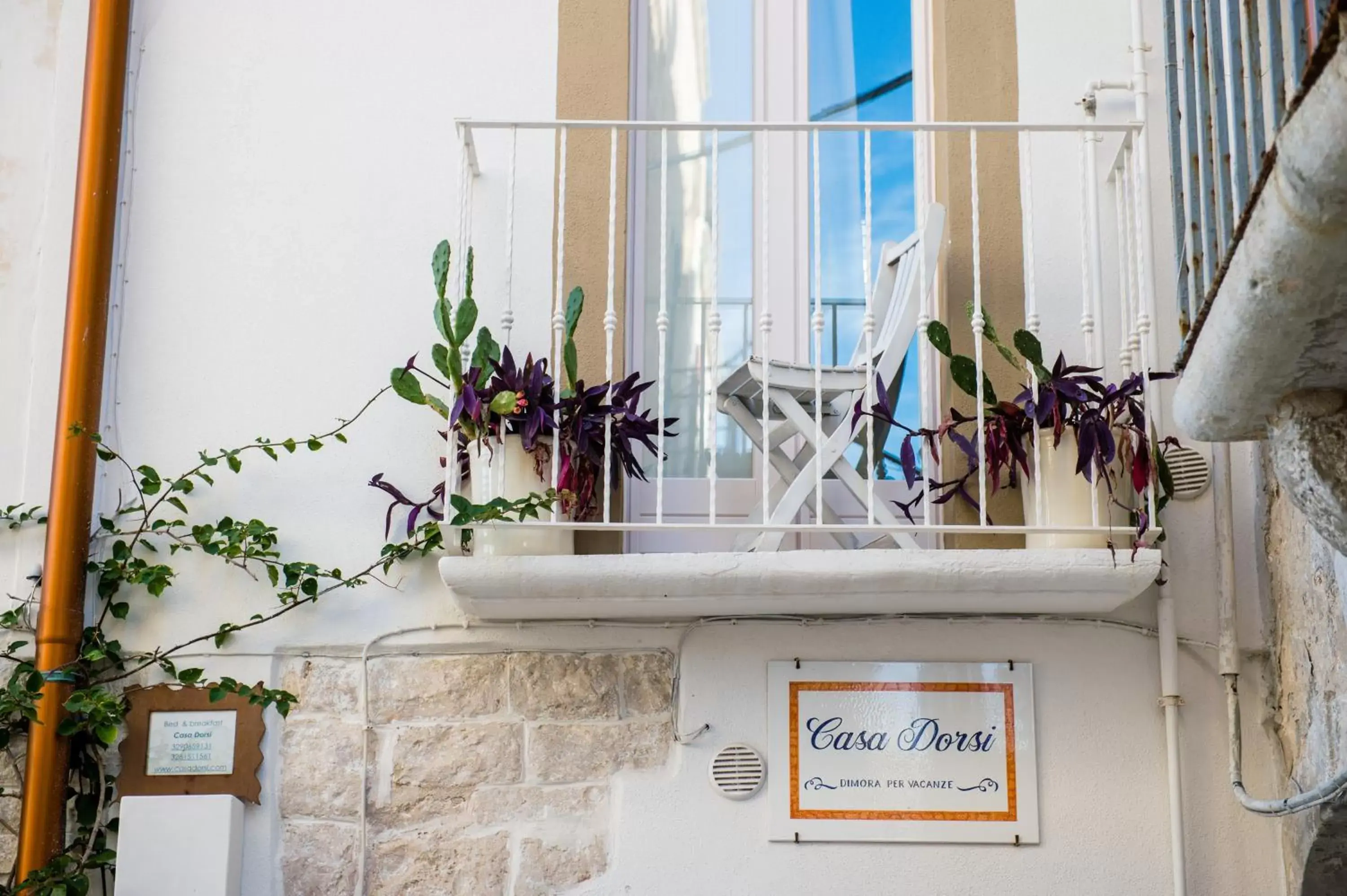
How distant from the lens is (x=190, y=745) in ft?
13.6

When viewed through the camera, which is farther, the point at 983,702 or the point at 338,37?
the point at 338,37

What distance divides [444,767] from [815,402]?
1.25m

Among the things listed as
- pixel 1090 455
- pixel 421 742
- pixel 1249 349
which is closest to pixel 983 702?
pixel 1090 455

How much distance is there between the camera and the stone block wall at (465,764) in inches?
161

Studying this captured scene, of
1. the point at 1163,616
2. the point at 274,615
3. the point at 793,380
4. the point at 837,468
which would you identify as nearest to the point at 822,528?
the point at 837,468

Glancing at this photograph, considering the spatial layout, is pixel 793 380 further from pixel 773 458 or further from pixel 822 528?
pixel 822 528

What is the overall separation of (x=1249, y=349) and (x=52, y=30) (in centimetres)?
346

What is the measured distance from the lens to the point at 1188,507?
4242 millimetres

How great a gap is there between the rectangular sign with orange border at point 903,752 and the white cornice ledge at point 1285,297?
4.67 feet

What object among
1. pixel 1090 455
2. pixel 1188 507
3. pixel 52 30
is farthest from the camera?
pixel 52 30

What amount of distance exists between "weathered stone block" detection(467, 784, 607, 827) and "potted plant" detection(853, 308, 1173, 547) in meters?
1.04

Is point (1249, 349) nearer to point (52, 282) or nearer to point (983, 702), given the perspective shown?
point (983, 702)

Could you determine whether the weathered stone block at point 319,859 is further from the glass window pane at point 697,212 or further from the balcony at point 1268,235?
the balcony at point 1268,235

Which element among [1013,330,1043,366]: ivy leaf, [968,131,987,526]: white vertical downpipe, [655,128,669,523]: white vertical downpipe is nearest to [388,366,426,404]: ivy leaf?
[655,128,669,523]: white vertical downpipe
